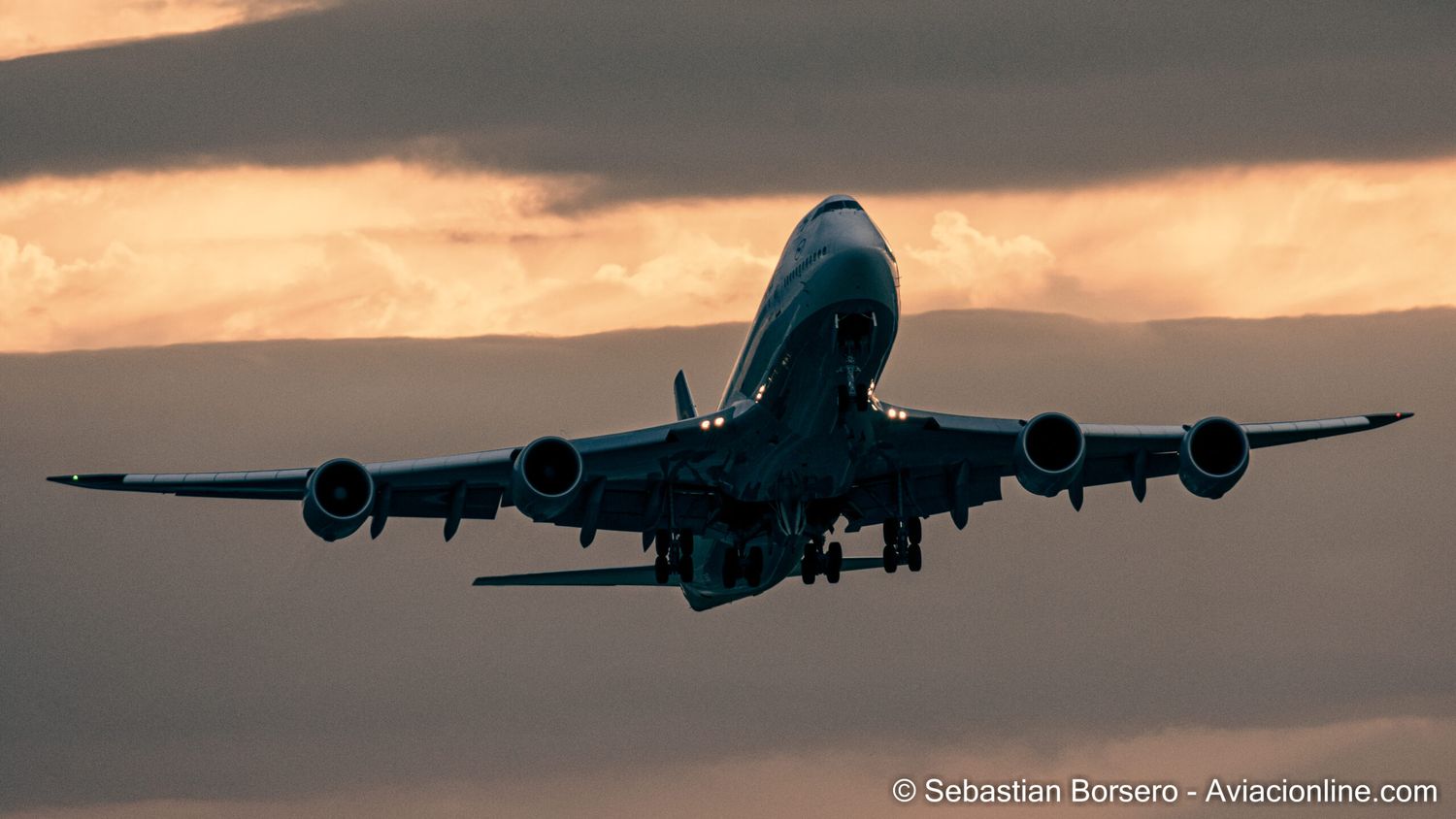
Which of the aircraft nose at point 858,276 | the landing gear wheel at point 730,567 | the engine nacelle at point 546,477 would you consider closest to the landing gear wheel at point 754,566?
the landing gear wheel at point 730,567

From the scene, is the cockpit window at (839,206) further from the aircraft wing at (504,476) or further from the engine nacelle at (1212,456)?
the engine nacelle at (1212,456)

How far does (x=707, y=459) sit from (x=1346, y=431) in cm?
1663

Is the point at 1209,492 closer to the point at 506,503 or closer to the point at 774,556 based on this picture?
the point at 774,556

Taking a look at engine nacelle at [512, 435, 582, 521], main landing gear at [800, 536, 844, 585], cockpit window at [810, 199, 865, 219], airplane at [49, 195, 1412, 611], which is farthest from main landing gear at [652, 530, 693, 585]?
cockpit window at [810, 199, 865, 219]

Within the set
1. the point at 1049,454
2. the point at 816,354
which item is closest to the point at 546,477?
the point at 816,354

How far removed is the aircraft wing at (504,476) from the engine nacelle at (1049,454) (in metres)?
6.46

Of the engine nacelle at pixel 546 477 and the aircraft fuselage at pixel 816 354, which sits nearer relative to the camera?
the aircraft fuselage at pixel 816 354

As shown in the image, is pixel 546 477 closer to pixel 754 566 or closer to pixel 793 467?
pixel 793 467

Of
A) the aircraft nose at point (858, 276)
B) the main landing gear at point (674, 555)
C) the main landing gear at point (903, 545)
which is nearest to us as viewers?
the aircraft nose at point (858, 276)

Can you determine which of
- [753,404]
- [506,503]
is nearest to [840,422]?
[753,404]

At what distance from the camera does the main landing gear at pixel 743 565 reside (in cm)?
6562

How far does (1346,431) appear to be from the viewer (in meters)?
65.0

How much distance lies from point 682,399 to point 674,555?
9474 millimetres

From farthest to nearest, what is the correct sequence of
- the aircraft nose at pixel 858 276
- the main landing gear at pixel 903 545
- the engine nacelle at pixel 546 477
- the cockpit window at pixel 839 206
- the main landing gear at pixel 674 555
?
the main landing gear at pixel 674 555
the main landing gear at pixel 903 545
the engine nacelle at pixel 546 477
the cockpit window at pixel 839 206
the aircraft nose at pixel 858 276
